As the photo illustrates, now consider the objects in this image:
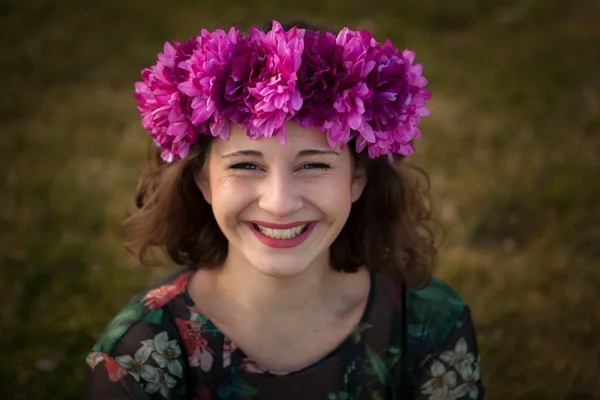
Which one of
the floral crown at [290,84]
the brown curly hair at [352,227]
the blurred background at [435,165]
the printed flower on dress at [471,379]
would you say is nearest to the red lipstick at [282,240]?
the floral crown at [290,84]

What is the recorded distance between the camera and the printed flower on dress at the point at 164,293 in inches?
112

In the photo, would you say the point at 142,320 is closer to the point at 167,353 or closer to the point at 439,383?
the point at 167,353

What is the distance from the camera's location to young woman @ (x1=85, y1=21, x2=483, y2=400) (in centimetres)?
241

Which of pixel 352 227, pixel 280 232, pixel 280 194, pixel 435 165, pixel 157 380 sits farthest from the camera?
pixel 435 165

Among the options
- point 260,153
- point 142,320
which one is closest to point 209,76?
point 260,153

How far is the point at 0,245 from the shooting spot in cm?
496

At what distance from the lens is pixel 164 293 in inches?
115

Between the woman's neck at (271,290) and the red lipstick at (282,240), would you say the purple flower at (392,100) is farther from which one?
the woman's neck at (271,290)

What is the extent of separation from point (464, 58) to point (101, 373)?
576 centimetres

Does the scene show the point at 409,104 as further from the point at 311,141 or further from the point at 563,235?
the point at 563,235

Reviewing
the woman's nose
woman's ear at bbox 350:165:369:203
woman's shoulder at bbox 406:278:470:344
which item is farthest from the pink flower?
woman's shoulder at bbox 406:278:470:344

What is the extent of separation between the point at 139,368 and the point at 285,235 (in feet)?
2.27

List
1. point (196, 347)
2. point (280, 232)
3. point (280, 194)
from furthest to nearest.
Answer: point (196, 347) → point (280, 232) → point (280, 194)

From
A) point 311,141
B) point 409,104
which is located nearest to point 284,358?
point 311,141
